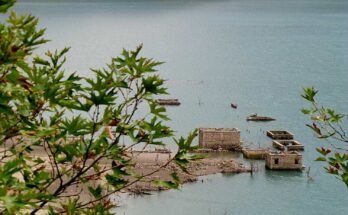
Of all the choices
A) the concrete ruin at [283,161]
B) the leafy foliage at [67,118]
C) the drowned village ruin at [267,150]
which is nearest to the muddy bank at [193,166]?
the drowned village ruin at [267,150]

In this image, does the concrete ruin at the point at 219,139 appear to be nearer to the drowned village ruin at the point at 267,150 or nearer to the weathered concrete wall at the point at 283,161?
the drowned village ruin at the point at 267,150

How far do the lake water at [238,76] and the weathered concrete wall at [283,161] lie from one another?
1.53 ft

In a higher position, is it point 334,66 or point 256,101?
point 334,66

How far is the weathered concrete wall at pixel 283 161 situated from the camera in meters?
35.6

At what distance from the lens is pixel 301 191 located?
112ft

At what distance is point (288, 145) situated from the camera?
4075 cm

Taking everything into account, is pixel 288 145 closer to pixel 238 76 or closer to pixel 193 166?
pixel 193 166

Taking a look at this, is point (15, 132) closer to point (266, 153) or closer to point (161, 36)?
point (266, 153)

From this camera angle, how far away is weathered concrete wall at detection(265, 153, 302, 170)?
117ft

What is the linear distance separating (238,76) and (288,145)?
33.9 meters

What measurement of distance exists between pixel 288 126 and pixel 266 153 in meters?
11.0

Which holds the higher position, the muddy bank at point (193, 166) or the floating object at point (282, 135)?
the floating object at point (282, 135)

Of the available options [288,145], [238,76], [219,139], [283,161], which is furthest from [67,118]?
[238,76]

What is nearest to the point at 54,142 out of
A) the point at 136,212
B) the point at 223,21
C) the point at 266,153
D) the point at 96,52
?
the point at 136,212
